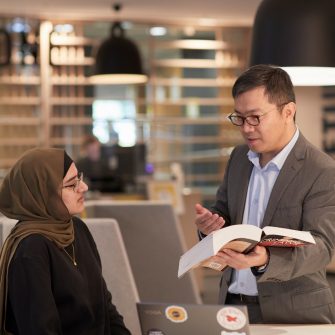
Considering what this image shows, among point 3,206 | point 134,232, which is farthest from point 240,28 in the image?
point 3,206

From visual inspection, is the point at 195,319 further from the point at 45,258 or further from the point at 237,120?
the point at 237,120

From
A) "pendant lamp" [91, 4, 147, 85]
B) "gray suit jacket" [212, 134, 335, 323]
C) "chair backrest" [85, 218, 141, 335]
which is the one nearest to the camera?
"gray suit jacket" [212, 134, 335, 323]

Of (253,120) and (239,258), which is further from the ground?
(253,120)

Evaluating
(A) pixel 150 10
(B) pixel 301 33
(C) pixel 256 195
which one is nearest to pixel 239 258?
(C) pixel 256 195

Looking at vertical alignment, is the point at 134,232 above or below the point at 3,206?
below

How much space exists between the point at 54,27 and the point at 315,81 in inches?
378

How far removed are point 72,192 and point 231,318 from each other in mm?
661

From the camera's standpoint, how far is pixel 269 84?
111 inches

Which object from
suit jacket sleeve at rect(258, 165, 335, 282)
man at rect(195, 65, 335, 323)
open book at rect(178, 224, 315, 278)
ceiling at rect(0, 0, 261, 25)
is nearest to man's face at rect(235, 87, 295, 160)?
man at rect(195, 65, 335, 323)

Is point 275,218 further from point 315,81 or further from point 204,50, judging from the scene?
point 204,50

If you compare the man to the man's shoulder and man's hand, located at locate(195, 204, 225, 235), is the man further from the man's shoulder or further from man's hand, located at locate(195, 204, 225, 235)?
the man's shoulder

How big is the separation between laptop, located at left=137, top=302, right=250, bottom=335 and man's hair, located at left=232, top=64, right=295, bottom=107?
2.51ft

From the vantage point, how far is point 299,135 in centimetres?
293

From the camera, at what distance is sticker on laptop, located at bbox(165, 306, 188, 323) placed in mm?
2396
